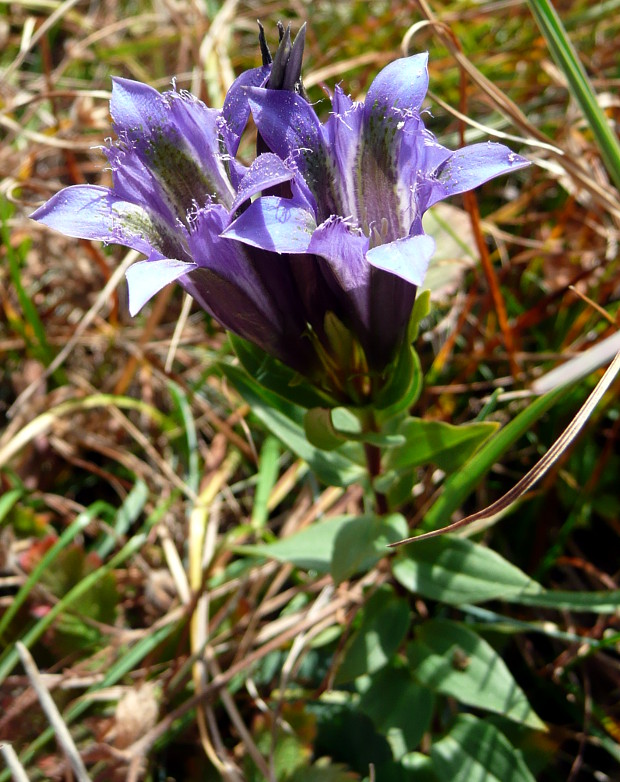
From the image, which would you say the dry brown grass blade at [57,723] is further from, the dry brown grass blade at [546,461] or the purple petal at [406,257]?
the purple petal at [406,257]

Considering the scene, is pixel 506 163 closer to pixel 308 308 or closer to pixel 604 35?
pixel 308 308

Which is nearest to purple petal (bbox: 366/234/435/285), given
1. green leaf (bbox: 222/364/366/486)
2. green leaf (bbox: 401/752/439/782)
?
green leaf (bbox: 222/364/366/486)

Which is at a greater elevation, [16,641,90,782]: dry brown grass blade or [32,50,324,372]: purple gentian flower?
[32,50,324,372]: purple gentian flower

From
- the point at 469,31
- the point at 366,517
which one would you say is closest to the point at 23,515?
the point at 366,517

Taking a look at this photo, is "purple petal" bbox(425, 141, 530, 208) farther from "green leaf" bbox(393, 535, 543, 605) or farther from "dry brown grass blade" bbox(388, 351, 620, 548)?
"green leaf" bbox(393, 535, 543, 605)

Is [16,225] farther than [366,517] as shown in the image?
Yes

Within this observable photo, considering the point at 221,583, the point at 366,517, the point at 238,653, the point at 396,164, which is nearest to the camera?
the point at 396,164
